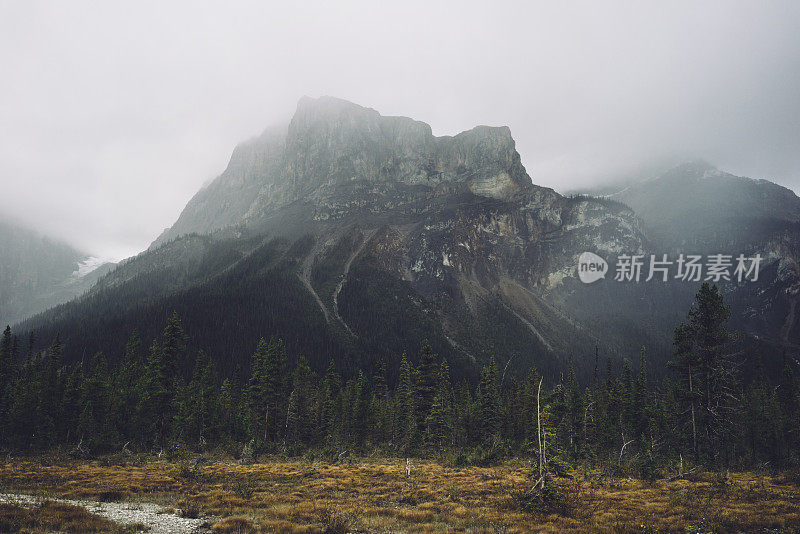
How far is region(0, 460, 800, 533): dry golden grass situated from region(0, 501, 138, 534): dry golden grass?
3.67 meters

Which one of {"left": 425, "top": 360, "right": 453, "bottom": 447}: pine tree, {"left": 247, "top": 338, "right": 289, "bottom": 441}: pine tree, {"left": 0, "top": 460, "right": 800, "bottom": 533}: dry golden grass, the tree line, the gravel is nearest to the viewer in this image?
the gravel

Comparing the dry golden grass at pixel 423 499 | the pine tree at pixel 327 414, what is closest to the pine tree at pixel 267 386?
the pine tree at pixel 327 414

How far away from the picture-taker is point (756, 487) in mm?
19297

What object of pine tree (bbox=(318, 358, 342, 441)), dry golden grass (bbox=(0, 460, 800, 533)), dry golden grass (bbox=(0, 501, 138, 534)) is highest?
dry golden grass (bbox=(0, 501, 138, 534))

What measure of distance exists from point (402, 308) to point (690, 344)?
17212 centimetres

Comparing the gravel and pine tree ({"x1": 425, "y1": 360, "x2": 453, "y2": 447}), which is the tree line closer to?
pine tree ({"x1": 425, "y1": 360, "x2": 453, "y2": 447})

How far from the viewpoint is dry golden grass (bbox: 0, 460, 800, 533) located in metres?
13.6

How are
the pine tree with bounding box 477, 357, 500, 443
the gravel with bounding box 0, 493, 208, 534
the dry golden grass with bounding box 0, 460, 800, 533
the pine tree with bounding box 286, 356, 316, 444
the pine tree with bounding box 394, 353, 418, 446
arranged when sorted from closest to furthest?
the gravel with bounding box 0, 493, 208, 534
the dry golden grass with bounding box 0, 460, 800, 533
the pine tree with bounding box 394, 353, 418, 446
the pine tree with bounding box 286, 356, 316, 444
the pine tree with bounding box 477, 357, 500, 443

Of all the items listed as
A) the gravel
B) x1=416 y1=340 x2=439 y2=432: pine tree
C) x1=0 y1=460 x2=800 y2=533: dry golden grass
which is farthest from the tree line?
the gravel

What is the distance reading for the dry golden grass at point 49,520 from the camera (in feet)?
39.4

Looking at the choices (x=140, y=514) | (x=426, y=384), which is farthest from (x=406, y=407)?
(x=140, y=514)

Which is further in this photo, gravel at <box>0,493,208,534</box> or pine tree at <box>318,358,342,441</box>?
pine tree at <box>318,358,342,441</box>

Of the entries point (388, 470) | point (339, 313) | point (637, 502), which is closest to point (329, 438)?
point (388, 470)

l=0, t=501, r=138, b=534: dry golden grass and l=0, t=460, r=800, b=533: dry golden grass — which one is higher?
l=0, t=501, r=138, b=534: dry golden grass
